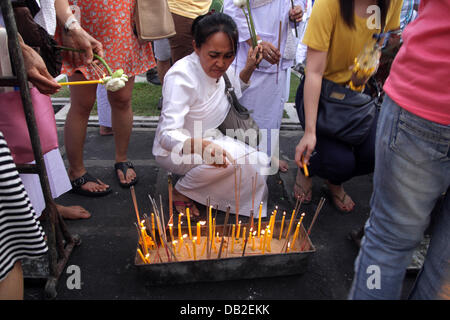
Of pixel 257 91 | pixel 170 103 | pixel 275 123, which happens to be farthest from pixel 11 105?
pixel 275 123

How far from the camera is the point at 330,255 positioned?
6.71ft

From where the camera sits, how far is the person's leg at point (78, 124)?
2285 millimetres

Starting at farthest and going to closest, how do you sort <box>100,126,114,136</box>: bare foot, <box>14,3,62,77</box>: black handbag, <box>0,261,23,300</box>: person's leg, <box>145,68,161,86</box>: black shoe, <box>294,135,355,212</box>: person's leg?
<box>145,68,161,86</box>: black shoe
<box>100,126,114,136</box>: bare foot
<box>294,135,355,212</box>: person's leg
<box>14,3,62,77</box>: black handbag
<box>0,261,23,300</box>: person's leg

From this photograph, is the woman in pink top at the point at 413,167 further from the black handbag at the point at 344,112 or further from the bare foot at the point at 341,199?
the bare foot at the point at 341,199

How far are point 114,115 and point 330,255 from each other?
5.66 ft

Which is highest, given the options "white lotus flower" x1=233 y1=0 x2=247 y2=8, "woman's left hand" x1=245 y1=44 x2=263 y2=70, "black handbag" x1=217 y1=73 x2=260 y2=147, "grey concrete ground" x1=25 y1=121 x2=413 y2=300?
"white lotus flower" x1=233 y1=0 x2=247 y2=8

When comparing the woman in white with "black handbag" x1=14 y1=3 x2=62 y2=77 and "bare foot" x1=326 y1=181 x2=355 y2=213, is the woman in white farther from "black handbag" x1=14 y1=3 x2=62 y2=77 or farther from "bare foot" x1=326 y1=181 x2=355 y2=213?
"black handbag" x1=14 y1=3 x2=62 y2=77

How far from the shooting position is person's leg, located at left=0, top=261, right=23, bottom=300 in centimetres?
119

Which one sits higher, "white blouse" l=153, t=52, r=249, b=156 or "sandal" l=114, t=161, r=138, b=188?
"white blouse" l=153, t=52, r=249, b=156

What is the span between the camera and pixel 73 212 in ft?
7.45

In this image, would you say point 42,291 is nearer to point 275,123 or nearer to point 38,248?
point 38,248

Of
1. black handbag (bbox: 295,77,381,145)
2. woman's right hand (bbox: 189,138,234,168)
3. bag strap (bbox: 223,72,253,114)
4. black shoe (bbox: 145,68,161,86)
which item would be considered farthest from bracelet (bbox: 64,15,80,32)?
black shoe (bbox: 145,68,161,86)

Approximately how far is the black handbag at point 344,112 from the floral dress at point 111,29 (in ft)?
4.17

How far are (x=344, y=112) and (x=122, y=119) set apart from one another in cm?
152
